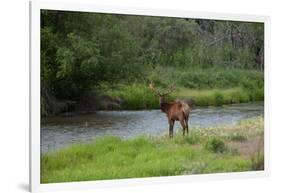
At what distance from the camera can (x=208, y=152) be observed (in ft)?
18.5

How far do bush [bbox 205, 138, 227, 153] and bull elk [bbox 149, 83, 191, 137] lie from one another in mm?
286

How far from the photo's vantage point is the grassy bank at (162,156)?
16.6ft

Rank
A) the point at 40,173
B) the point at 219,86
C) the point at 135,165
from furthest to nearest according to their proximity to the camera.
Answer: the point at 219,86, the point at 135,165, the point at 40,173

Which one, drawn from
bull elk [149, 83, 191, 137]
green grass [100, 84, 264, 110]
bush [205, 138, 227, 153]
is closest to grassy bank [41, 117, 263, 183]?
bush [205, 138, 227, 153]

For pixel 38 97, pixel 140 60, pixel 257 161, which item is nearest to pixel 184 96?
pixel 140 60

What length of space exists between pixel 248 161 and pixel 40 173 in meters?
2.19

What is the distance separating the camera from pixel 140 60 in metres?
5.39

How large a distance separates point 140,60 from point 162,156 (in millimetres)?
949

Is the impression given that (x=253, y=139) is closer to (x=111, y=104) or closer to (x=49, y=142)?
(x=111, y=104)

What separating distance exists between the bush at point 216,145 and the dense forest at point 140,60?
38 centimetres

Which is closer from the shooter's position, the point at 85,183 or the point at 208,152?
the point at 85,183

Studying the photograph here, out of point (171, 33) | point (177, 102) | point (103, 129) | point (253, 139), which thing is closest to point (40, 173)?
point (103, 129)

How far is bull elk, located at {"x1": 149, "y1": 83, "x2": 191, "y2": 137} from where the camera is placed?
5.47m
